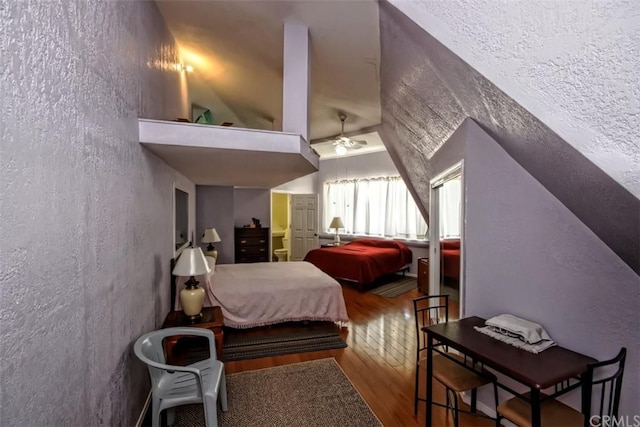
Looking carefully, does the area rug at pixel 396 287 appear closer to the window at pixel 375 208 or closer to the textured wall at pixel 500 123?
the window at pixel 375 208

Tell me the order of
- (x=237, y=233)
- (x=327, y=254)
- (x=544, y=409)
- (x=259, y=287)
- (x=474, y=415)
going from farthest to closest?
(x=237, y=233), (x=327, y=254), (x=259, y=287), (x=474, y=415), (x=544, y=409)

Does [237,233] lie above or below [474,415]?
above

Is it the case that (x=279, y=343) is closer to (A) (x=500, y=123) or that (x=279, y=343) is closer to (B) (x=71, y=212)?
(B) (x=71, y=212)

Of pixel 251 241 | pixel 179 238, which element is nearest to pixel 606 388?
pixel 179 238

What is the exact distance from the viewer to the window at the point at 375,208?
666 centimetres

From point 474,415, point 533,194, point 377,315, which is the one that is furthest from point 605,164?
point 377,315

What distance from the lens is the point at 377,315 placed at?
429 centimetres

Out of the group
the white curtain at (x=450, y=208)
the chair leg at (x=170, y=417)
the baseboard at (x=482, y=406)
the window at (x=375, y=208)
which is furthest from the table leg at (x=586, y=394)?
the window at (x=375, y=208)

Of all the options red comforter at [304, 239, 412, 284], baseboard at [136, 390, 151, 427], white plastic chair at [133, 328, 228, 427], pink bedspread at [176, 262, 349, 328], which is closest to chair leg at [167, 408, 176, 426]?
white plastic chair at [133, 328, 228, 427]

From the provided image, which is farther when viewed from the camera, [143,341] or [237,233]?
[237,233]

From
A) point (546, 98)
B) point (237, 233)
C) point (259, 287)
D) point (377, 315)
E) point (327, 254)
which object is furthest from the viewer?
point (237, 233)

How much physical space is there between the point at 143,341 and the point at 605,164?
242 cm

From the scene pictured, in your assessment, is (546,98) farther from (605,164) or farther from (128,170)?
(128,170)

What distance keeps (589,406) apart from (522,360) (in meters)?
0.33
